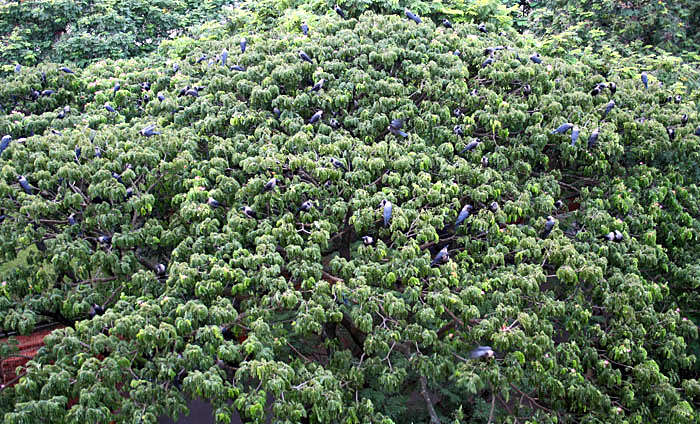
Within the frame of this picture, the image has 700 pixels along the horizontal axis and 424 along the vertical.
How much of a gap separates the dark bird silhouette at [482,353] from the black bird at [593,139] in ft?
10.4

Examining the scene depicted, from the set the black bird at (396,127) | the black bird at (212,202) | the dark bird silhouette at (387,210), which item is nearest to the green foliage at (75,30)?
the black bird at (212,202)

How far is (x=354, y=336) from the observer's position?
638 centimetres

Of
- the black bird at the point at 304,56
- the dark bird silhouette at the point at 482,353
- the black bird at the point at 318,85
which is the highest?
the black bird at the point at 304,56

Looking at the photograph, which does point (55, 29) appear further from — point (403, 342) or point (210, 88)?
point (403, 342)

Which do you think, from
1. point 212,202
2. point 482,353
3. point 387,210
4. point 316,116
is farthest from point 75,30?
point 482,353

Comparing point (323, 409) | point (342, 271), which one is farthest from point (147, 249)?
point (323, 409)

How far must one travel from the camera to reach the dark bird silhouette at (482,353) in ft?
15.9

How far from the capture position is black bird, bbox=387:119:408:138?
6.71m

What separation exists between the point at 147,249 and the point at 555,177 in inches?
190

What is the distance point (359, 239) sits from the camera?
699 centimetres

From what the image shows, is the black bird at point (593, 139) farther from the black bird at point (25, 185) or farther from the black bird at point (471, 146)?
the black bird at point (25, 185)

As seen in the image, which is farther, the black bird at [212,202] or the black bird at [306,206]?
the black bird at [212,202]

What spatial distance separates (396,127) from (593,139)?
7.60ft

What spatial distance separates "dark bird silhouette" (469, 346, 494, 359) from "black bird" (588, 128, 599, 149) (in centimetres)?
318
